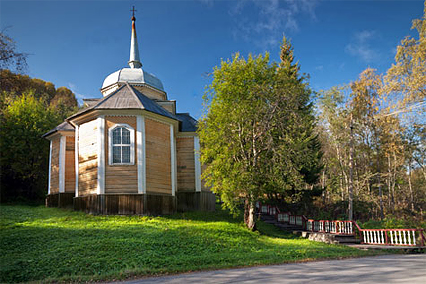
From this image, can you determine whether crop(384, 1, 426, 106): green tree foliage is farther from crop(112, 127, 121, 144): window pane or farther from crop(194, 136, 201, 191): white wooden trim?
crop(112, 127, 121, 144): window pane

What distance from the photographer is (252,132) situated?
16359 mm

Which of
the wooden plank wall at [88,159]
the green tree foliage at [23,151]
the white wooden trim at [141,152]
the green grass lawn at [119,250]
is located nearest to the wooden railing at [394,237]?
the green grass lawn at [119,250]

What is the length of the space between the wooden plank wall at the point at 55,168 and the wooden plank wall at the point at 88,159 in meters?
4.96

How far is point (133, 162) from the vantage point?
16422 millimetres

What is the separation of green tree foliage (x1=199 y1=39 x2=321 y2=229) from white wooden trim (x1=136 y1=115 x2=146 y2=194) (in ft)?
→ 10.7

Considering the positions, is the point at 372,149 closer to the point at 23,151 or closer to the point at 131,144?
the point at 131,144

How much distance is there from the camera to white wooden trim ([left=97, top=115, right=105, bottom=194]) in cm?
1602

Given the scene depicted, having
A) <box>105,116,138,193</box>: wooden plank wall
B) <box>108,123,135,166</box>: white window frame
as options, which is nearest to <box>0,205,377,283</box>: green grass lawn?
<box>105,116,138,193</box>: wooden plank wall

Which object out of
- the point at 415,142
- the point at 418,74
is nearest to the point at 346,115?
the point at 415,142

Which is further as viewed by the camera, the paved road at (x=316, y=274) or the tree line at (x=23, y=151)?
the tree line at (x=23, y=151)

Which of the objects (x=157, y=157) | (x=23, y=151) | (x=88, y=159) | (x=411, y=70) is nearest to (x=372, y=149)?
(x=411, y=70)

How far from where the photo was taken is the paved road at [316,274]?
6927 millimetres

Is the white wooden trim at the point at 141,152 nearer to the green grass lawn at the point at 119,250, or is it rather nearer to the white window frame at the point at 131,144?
the white window frame at the point at 131,144

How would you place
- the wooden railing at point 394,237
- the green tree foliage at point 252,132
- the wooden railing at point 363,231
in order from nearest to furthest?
1. the wooden railing at point 394,237
2. the wooden railing at point 363,231
3. the green tree foliage at point 252,132
